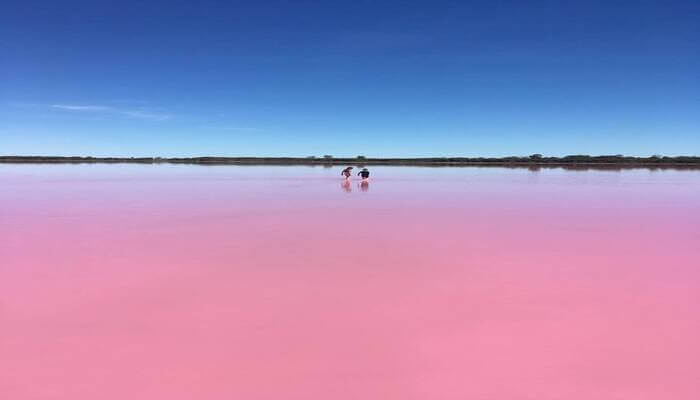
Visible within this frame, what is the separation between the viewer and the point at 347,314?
4.24 metres

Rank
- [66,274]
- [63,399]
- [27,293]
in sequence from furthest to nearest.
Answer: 1. [66,274]
2. [27,293]
3. [63,399]

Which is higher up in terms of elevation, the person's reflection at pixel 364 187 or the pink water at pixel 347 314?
the person's reflection at pixel 364 187

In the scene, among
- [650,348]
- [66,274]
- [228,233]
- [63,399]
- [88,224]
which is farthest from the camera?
[88,224]

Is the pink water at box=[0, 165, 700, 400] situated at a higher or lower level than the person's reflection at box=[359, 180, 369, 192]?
lower

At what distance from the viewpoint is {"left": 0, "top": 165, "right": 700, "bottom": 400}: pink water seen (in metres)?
3.08

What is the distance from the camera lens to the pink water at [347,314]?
3.08 metres

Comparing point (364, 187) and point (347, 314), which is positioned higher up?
point (364, 187)

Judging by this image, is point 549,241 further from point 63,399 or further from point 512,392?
point 63,399

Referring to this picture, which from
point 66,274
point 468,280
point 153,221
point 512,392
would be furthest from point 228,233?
point 512,392

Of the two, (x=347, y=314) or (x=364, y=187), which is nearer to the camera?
(x=347, y=314)

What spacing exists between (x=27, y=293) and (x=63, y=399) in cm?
250

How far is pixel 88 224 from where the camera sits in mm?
9383

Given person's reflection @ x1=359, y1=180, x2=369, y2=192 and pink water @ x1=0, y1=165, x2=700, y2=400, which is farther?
person's reflection @ x1=359, y1=180, x2=369, y2=192

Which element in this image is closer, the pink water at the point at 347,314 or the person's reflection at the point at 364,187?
the pink water at the point at 347,314
